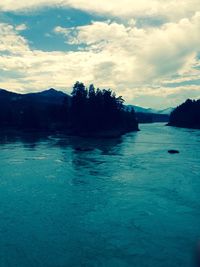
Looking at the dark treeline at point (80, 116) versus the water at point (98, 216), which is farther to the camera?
the dark treeline at point (80, 116)

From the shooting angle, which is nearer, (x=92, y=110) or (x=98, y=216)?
(x=98, y=216)

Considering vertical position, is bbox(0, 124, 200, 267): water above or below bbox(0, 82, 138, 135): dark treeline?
below

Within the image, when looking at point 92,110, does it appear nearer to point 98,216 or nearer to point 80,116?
point 80,116

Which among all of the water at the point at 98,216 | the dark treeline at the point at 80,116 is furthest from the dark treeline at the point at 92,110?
the water at the point at 98,216

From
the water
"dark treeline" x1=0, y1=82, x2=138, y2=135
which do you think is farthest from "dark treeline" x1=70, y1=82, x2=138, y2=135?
the water

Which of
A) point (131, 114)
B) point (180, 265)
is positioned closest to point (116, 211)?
point (180, 265)

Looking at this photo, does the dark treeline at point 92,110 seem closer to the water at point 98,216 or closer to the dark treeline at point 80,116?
the dark treeline at point 80,116

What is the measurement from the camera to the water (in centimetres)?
1933

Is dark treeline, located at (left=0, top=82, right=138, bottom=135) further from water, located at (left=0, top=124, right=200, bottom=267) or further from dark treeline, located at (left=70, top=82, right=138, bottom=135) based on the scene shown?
water, located at (left=0, top=124, right=200, bottom=267)

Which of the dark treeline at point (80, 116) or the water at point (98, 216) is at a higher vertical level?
the dark treeline at point (80, 116)

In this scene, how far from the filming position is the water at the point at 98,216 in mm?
19328

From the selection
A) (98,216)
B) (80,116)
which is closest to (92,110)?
(80,116)

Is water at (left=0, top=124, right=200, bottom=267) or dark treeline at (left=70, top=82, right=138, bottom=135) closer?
water at (left=0, top=124, right=200, bottom=267)

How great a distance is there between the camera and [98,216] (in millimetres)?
26719
